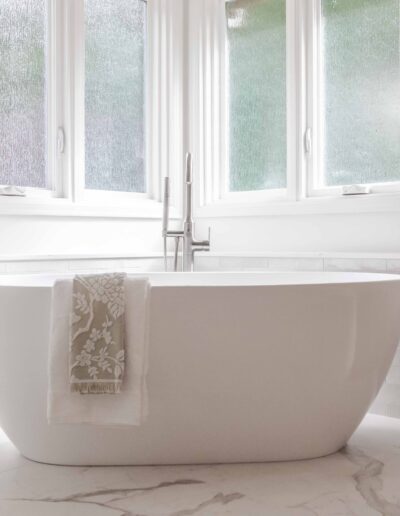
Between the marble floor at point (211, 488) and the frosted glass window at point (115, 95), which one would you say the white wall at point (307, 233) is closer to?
the frosted glass window at point (115, 95)

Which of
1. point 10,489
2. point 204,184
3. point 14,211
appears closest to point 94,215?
point 14,211

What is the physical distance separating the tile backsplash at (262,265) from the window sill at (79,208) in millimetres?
204

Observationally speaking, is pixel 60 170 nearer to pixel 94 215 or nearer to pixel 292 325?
pixel 94 215

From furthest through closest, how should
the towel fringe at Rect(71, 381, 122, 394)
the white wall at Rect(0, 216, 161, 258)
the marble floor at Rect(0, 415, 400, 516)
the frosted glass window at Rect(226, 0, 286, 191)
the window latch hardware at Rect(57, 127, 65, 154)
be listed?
1. the frosted glass window at Rect(226, 0, 286, 191)
2. the window latch hardware at Rect(57, 127, 65, 154)
3. the white wall at Rect(0, 216, 161, 258)
4. the towel fringe at Rect(71, 381, 122, 394)
5. the marble floor at Rect(0, 415, 400, 516)

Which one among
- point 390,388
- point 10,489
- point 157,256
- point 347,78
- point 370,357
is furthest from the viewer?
point 157,256

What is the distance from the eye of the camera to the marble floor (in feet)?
5.87

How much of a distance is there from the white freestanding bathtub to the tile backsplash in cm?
59

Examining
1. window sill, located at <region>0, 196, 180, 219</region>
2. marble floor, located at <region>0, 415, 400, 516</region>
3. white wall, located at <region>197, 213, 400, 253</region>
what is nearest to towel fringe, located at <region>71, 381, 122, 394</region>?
marble floor, located at <region>0, 415, 400, 516</region>

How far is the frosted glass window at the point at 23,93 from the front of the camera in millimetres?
2885

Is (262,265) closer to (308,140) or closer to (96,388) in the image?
(308,140)

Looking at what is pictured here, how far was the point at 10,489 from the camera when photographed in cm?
193

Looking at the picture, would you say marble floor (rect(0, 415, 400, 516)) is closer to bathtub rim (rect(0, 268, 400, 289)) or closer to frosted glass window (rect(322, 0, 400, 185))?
bathtub rim (rect(0, 268, 400, 289))

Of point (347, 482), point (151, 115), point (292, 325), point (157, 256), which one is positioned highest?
point (151, 115)

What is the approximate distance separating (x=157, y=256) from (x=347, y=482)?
1699mm
